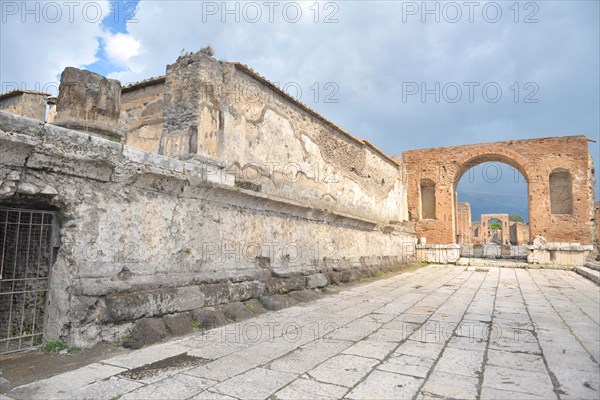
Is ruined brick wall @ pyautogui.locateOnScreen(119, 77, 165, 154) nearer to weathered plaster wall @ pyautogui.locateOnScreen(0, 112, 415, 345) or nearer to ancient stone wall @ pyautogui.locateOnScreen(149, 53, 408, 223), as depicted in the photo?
ancient stone wall @ pyautogui.locateOnScreen(149, 53, 408, 223)

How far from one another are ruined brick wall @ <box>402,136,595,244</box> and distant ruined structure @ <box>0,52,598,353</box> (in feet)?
23.8

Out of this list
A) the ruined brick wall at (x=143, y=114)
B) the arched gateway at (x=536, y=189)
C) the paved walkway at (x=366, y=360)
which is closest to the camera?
the paved walkway at (x=366, y=360)

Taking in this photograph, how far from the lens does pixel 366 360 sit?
10.9 ft

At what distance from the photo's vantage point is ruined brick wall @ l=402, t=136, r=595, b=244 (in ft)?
52.6

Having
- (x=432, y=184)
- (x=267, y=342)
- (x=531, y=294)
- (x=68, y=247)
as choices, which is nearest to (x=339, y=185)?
(x=531, y=294)

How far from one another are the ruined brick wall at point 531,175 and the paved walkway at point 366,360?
39.4 ft

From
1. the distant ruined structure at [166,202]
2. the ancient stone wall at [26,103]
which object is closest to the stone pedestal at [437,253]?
the distant ruined structure at [166,202]

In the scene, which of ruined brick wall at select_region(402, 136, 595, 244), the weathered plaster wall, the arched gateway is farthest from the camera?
ruined brick wall at select_region(402, 136, 595, 244)

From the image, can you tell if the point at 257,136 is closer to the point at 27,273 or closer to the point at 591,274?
the point at 27,273

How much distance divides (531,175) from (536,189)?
0.62 metres

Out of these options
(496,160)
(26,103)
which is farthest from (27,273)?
(496,160)

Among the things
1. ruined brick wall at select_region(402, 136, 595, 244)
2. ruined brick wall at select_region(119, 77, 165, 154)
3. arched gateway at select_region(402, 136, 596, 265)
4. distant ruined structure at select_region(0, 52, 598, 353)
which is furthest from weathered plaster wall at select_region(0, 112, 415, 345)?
ruined brick wall at select_region(402, 136, 595, 244)

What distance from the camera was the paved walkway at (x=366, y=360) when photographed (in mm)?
2652

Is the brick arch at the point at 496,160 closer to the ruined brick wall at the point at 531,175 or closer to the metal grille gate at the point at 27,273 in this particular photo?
the ruined brick wall at the point at 531,175
